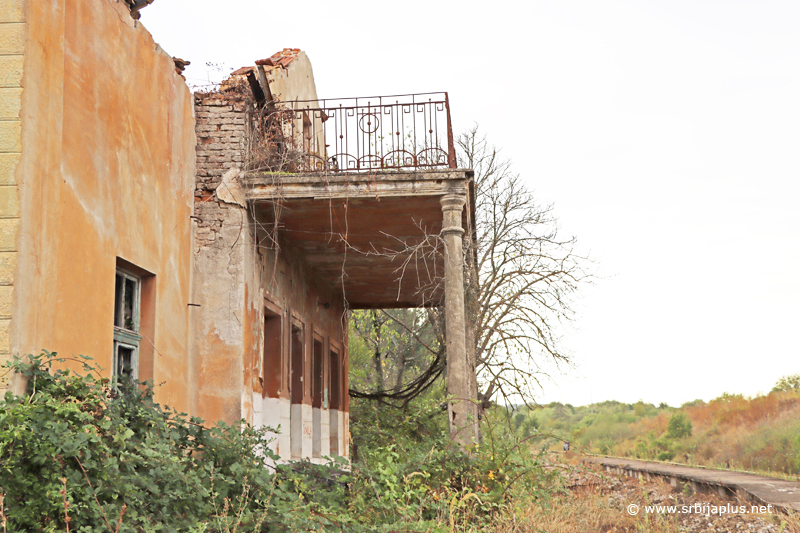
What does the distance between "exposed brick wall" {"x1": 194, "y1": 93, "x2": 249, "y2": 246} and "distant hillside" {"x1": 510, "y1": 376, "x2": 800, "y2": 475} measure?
29.2 ft

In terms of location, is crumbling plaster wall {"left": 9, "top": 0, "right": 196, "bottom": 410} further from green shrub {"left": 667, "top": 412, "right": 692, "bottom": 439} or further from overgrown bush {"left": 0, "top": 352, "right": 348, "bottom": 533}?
green shrub {"left": 667, "top": 412, "right": 692, "bottom": 439}

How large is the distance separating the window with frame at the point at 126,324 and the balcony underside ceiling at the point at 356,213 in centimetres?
194

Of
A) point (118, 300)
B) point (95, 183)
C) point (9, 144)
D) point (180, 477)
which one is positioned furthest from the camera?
point (118, 300)

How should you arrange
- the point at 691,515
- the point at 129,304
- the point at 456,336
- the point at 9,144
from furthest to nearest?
the point at 691,515 < the point at 456,336 < the point at 129,304 < the point at 9,144

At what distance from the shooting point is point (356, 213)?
376 inches

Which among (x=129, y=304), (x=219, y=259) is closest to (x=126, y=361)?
(x=129, y=304)

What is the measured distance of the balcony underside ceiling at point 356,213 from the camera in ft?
28.3

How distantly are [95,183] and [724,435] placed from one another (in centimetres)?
2650

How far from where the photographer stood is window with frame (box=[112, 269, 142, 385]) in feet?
21.7

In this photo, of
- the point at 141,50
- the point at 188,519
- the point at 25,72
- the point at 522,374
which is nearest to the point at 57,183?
the point at 25,72

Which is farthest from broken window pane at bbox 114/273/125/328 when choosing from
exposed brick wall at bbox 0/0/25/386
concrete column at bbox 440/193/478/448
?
concrete column at bbox 440/193/478/448

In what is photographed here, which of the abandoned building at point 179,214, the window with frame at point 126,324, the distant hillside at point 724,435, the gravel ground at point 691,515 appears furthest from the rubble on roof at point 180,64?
the distant hillside at point 724,435

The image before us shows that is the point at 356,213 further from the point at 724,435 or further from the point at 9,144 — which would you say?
the point at 724,435

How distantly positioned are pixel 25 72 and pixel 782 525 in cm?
934
